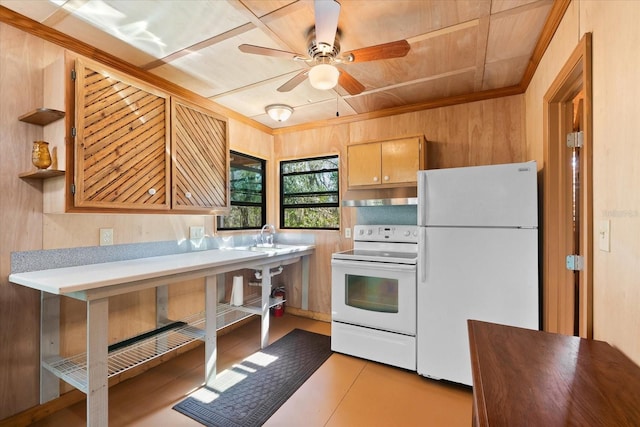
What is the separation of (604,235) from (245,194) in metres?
3.16

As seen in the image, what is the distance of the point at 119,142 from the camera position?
188 centimetres

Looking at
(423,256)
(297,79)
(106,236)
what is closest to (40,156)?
(106,236)

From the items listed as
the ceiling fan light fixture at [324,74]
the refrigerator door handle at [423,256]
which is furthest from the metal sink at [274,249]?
the ceiling fan light fixture at [324,74]

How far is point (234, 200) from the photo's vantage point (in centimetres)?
333

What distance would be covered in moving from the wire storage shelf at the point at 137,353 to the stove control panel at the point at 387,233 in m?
1.32

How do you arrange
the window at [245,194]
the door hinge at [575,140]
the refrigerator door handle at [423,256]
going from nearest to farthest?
1. the door hinge at [575,140]
2. the refrigerator door handle at [423,256]
3. the window at [245,194]

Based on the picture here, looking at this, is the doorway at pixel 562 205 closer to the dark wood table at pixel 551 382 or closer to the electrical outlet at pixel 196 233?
the dark wood table at pixel 551 382

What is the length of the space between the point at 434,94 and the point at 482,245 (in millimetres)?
1582

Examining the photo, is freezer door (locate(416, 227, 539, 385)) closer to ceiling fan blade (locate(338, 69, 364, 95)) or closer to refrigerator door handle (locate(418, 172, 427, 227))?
refrigerator door handle (locate(418, 172, 427, 227))

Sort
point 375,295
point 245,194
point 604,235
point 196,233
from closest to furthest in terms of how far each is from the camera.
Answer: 1. point 604,235
2. point 375,295
3. point 196,233
4. point 245,194

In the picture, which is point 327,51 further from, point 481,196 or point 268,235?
point 268,235

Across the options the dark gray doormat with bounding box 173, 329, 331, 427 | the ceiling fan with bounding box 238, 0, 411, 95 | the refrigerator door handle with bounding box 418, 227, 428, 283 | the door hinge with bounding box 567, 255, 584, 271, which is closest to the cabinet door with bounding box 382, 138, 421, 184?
the refrigerator door handle with bounding box 418, 227, 428, 283

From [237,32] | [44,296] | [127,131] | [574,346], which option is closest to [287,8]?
[237,32]

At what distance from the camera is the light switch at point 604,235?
42.6 inches
